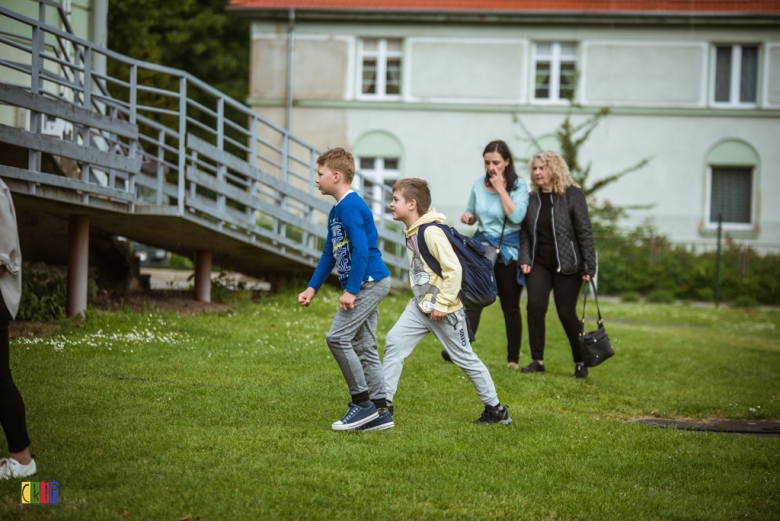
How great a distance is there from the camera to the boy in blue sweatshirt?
4.48 meters

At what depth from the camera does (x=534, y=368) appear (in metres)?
6.93

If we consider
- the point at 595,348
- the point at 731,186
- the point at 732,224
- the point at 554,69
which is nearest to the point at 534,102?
the point at 554,69

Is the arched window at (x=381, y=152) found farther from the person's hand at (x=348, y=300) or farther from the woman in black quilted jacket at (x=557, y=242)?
the person's hand at (x=348, y=300)

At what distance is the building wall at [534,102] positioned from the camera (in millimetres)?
23469

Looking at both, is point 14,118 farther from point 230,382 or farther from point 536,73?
point 536,73

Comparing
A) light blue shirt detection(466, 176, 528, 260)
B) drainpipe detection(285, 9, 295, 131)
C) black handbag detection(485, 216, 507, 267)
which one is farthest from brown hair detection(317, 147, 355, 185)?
drainpipe detection(285, 9, 295, 131)

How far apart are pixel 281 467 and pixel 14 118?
25.1ft

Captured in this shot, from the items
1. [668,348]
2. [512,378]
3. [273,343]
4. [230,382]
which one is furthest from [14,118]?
[668,348]

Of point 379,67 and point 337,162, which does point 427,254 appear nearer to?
point 337,162

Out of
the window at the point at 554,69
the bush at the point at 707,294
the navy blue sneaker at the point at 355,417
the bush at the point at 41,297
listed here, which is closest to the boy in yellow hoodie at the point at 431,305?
the navy blue sneaker at the point at 355,417

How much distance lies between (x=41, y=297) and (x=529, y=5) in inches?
779

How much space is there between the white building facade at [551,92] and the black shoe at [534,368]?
16627mm

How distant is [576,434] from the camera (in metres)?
4.79

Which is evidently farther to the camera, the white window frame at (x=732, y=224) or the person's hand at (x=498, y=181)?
the white window frame at (x=732, y=224)
